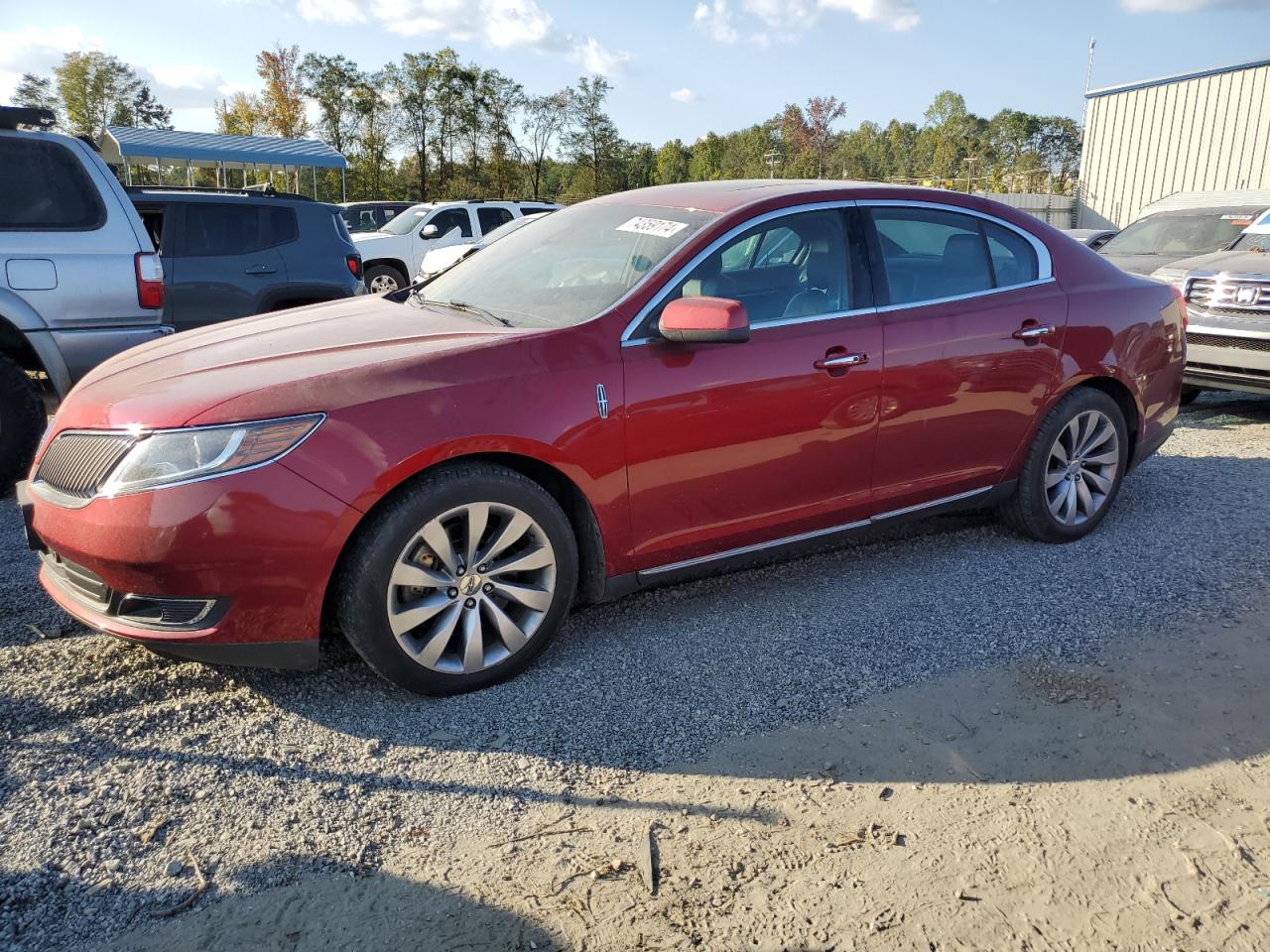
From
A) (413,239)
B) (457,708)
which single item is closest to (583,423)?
(457,708)

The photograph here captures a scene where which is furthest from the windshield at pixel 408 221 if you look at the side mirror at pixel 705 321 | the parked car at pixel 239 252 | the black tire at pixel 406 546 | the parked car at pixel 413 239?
the black tire at pixel 406 546

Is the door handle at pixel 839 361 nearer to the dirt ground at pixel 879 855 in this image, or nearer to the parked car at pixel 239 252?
the dirt ground at pixel 879 855

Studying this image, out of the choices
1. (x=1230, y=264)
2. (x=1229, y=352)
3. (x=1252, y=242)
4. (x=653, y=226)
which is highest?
(x=653, y=226)

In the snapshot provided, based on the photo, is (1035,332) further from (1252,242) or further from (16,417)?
(1252,242)

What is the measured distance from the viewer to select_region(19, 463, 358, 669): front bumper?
9.24 ft

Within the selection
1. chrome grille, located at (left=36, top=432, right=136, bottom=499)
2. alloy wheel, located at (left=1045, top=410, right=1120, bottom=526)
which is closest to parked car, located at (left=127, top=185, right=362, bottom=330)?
chrome grille, located at (left=36, top=432, right=136, bottom=499)

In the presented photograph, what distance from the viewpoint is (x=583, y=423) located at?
331cm

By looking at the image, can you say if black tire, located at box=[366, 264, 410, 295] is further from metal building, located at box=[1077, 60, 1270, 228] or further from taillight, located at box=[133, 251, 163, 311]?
metal building, located at box=[1077, 60, 1270, 228]

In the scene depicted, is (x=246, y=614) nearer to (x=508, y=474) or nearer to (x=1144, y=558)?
(x=508, y=474)

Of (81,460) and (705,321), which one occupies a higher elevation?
(705,321)

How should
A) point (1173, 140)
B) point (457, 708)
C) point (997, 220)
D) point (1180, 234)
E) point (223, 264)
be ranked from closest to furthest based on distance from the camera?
point (457, 708), point (997, 220), point (223, 264), point (1180, 234), point (1173, 140)

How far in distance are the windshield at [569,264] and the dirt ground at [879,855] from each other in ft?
5.66

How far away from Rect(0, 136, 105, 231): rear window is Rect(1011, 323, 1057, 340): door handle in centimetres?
495

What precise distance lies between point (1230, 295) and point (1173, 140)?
18.6m
